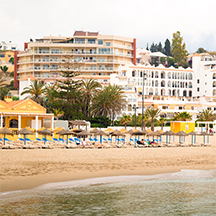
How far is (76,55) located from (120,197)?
89.1 meters

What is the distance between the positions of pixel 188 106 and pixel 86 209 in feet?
255

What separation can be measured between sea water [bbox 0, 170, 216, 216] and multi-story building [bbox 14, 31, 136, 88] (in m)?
83.7

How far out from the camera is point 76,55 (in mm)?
102312

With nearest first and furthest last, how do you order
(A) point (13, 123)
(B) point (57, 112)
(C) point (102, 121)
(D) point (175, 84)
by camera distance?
(A) point (13, 123) → (B) point (57, 112) → (C) point (102, 121) → (D) point (175, 84)

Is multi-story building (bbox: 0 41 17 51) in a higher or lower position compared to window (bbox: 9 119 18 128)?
higher

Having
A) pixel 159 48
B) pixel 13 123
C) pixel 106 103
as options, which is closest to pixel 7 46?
pixel 159 48

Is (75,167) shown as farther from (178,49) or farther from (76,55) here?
(178,49)

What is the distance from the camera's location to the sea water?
43.9ft

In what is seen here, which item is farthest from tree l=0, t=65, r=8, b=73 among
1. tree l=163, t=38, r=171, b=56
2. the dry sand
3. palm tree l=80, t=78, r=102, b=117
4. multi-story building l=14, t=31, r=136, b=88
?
the dry sand

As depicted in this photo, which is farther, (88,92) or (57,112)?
(88,92)

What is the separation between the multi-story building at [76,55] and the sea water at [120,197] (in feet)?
275

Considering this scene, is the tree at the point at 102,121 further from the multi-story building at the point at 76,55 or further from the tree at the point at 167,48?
the tree at the point at 167,48

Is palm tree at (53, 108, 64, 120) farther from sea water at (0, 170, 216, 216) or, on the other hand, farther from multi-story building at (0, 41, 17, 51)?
multi-story building at (0, 41, 17, 51)

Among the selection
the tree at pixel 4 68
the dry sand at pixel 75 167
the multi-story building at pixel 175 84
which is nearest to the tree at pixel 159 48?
the multi-story building at pixel 175 84
